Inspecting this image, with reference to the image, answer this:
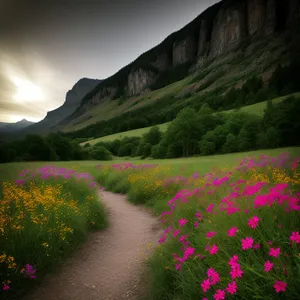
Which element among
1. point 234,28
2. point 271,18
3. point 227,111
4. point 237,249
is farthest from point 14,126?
point 234,28

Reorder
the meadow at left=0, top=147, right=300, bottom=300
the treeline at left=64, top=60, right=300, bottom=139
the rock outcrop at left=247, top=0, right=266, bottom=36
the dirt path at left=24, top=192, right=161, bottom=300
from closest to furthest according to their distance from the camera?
1. the meadow at left=0, top=147, right=300, bottom=300
2. the dirt path at left=24, top=192, right=161, bottom=300
3. the treeline at left=64, top=60, right=300, bottom=139
4. the rock outcrop at left=247, top=0, right=266, bottom=36

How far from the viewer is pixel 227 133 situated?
1839 inches

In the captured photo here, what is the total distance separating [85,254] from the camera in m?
5.98

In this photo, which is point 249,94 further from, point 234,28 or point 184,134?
point 234,28

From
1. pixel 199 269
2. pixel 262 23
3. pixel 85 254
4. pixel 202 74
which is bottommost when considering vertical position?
pixel 85 254

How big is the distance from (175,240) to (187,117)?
1881 inches

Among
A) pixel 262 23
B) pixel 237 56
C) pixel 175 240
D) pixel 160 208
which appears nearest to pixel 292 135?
pixel 160 208

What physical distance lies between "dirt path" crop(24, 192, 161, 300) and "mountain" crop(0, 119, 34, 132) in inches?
140

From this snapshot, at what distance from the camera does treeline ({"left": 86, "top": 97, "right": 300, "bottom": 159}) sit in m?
32.5

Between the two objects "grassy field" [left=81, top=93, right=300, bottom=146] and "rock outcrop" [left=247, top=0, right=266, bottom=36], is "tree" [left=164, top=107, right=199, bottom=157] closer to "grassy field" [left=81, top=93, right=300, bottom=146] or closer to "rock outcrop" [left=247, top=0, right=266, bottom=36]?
"grassy field" [left=81, top=93, right=300, bottom=146]

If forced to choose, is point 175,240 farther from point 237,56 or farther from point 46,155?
point 237,56

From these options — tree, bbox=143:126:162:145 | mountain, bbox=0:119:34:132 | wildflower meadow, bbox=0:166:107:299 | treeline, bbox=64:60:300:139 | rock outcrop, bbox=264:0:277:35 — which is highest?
rock outcrop, bbox=264:0:277:35

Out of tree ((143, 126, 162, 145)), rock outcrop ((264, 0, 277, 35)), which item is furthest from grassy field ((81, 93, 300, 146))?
rock outcrop ((264, 0, 277, 35))

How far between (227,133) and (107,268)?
153 feet
